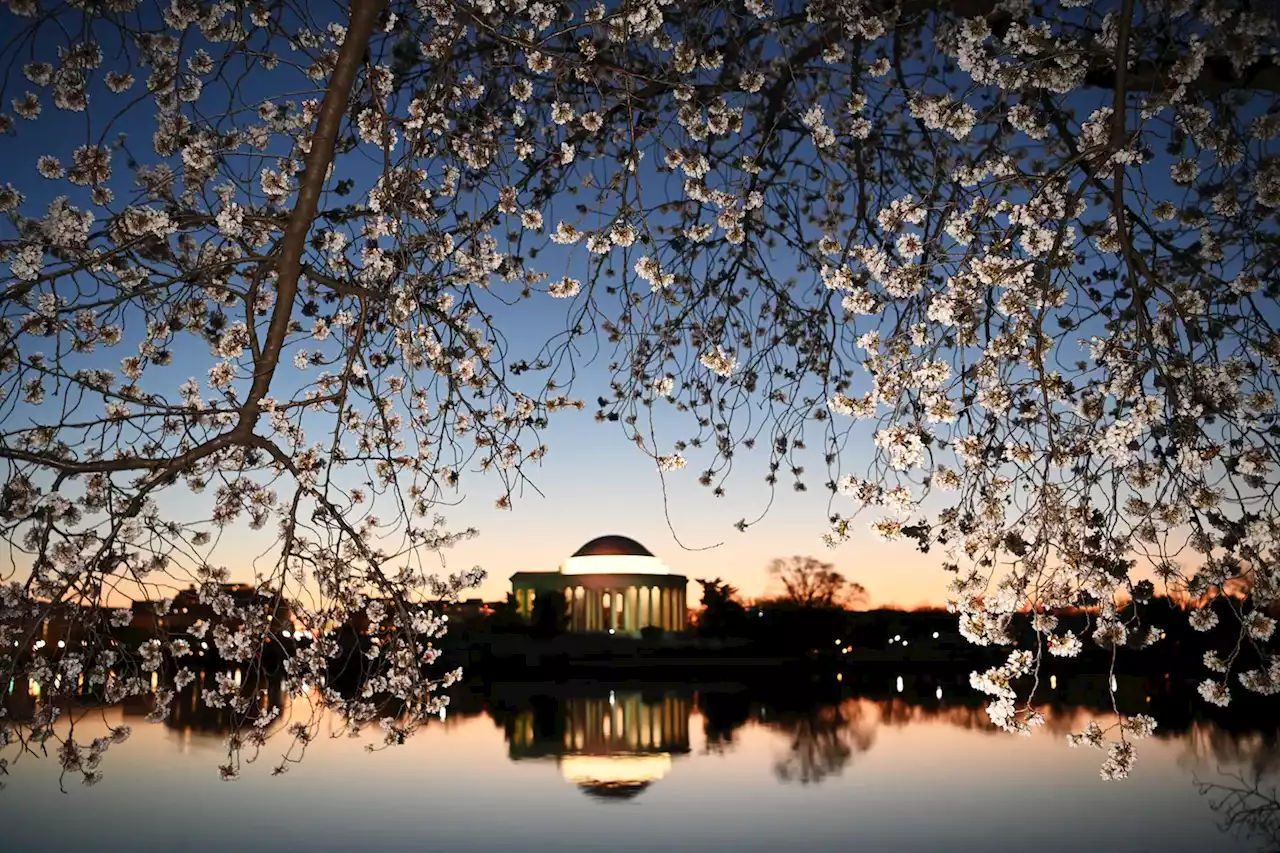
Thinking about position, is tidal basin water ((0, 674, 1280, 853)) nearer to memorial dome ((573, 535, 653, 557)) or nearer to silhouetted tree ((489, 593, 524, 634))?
silhouetted tree ((489, 593, 524, 634))

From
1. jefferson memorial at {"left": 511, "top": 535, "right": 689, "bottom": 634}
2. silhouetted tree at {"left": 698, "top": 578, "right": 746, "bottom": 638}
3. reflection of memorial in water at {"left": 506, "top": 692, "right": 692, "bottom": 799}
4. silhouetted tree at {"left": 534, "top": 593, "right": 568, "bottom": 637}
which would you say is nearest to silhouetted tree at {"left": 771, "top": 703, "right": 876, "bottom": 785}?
reflection of memorial in water at {"left": 506, "top": 692, "right": 692, "bottom": 799}

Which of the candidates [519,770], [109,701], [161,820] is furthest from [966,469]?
[519,770]

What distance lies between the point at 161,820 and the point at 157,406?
10.9 meters

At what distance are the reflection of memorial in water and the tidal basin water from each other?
9 centimetres

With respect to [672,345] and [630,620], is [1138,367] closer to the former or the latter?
[672,345]

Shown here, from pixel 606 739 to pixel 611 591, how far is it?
156 feet

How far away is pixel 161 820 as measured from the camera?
13.3 m

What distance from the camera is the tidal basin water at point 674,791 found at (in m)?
12.4

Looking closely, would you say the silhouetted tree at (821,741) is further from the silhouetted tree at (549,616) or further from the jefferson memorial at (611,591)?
the jefferson memorial at (611,591)

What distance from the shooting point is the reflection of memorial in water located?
16.5m

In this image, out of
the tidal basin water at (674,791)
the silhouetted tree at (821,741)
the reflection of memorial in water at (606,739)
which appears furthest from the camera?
the silhouetted tree at (821,741)

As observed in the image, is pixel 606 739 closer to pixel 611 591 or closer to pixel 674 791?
pixel 674 791

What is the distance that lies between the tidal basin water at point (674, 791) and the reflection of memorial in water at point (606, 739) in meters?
0.09

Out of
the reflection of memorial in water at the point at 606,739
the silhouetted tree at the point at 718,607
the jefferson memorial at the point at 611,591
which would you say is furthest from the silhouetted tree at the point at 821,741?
the jefferson memorial at the point at 611,591
